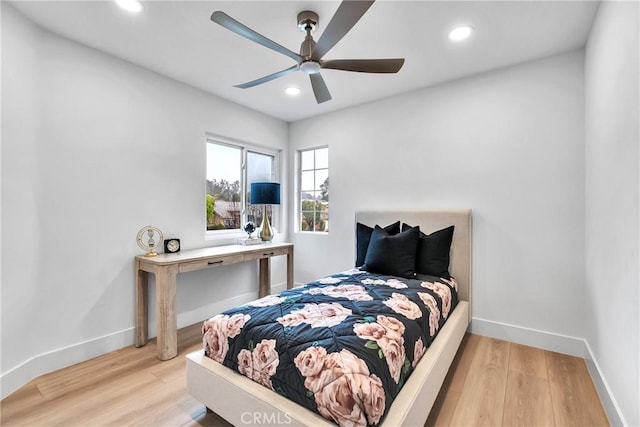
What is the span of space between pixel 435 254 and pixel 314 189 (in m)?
1.98

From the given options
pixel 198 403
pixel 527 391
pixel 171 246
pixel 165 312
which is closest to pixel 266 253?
pixel 171 246

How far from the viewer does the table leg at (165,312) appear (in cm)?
238

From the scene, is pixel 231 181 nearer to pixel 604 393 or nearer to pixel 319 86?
pixel 319 86

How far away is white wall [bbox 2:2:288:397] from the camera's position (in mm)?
2000

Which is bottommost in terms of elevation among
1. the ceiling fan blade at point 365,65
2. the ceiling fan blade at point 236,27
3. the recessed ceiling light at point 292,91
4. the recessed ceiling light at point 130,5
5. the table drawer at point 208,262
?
the table drawer at point 208,262

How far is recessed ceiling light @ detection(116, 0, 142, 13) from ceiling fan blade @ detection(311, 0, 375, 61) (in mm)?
1192

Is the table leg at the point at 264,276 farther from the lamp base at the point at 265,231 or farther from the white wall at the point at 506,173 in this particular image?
the white wall at the point at 506,173

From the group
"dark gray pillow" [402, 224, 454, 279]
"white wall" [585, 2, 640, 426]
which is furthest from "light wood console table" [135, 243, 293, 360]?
"white wall" [585, 2, 640, 426]

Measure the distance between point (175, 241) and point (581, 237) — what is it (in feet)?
11.9

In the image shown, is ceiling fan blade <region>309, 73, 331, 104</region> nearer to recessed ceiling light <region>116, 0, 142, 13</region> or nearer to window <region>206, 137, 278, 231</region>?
recessed ceiling light <region>116, 0, 142, 13</region>

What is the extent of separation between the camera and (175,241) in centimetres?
296

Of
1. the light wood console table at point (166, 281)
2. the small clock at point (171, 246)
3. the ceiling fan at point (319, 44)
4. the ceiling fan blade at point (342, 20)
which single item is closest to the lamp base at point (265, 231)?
the light wood console table at point (166, 281)

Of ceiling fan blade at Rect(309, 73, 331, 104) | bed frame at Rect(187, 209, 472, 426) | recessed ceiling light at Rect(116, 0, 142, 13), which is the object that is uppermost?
recessed ceiling light at Rect(116, 0, 142, 13)

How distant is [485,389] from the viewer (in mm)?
1963
